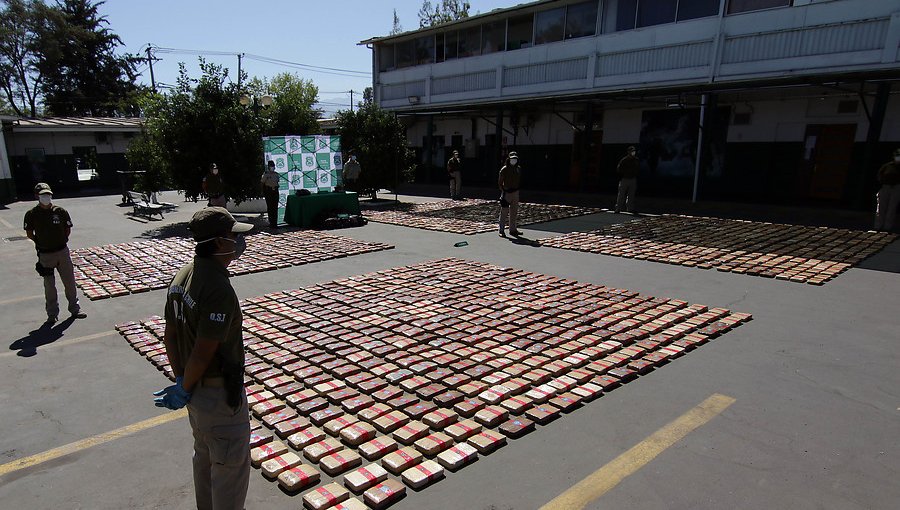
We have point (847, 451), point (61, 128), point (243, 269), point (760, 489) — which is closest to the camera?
point (760, 489)

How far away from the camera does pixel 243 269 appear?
30.6ft

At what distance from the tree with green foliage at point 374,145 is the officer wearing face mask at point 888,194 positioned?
15.6 m

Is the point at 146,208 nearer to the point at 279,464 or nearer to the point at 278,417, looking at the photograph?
the point at 278,417

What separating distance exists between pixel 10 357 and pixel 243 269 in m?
3.96

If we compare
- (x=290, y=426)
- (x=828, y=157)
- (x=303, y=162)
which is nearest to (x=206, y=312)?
(x=290, y=426)

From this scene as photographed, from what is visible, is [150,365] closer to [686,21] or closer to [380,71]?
[686,21]

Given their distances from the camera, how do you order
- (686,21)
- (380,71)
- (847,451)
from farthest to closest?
(380,71) → (686,21) → (847,451)

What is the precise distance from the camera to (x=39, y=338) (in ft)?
20.3

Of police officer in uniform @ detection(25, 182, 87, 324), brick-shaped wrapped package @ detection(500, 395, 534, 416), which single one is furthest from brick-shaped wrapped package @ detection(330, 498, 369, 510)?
police officer in uniform @ detection(25, 182, 87, 324)

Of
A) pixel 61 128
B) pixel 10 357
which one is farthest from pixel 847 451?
pixel 61 128

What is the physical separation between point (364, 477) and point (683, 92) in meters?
17.5

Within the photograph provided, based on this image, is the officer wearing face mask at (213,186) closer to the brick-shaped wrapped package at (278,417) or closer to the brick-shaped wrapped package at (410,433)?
the brick-shaped wrapped package at (278,417)

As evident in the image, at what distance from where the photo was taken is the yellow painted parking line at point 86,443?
12.1 feet

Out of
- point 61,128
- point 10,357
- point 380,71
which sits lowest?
point 10,357
